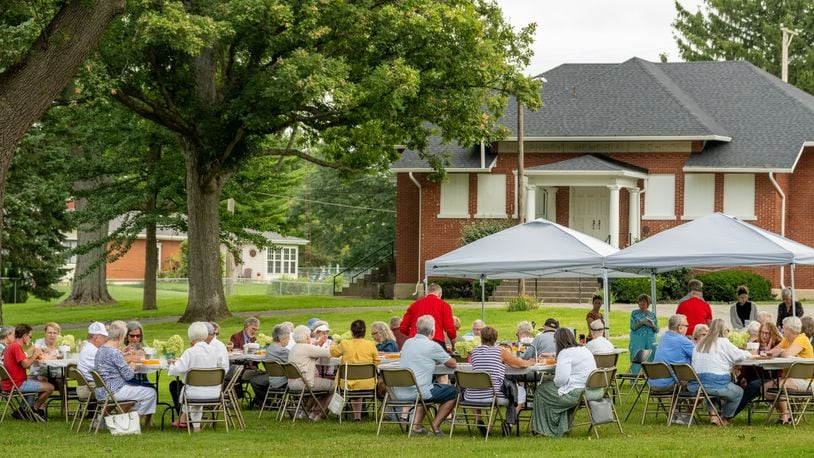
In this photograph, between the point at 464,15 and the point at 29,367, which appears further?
the point at 464,15

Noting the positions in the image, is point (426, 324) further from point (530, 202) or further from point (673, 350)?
point (530, 202)

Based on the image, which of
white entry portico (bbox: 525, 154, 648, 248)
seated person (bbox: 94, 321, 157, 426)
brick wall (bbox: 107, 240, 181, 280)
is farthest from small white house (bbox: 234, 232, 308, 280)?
seated person (bbox: 94, 321, 157, 426)

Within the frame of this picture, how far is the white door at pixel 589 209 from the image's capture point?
41.0 m

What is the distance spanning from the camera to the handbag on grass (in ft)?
46.0

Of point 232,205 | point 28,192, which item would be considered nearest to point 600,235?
point 232,205

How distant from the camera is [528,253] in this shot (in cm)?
1817

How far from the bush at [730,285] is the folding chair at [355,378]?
917 inches

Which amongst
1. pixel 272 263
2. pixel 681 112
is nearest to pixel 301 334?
pixel 681 112

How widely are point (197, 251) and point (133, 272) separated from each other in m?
42.3

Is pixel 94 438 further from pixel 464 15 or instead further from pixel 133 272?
pixel 133 272

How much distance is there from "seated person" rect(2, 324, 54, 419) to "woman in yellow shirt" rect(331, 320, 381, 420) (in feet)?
11.7

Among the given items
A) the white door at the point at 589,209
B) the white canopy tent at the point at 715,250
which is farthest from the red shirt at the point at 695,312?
the white door at the point at 589,209

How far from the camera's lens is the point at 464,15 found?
2753 centimetres

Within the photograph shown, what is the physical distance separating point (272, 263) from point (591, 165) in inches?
1570
